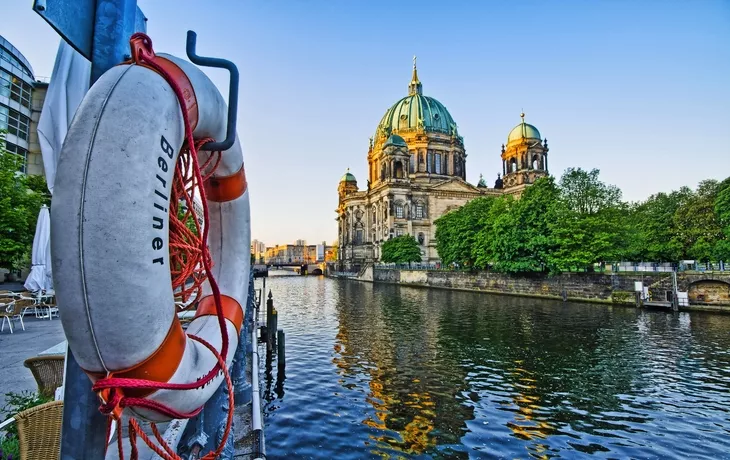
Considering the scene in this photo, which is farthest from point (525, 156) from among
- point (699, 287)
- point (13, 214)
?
point (13, 214)

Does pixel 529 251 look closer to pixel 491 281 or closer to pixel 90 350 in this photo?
pixel 491 281

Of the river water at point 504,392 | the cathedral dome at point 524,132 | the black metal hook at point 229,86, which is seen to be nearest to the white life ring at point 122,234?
the black metal hook at point 229,86

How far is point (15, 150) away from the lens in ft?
115

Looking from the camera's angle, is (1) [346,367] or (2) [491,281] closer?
(1) [346,367]

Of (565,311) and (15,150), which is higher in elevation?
(15,150)

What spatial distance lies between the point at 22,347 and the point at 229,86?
990 cm

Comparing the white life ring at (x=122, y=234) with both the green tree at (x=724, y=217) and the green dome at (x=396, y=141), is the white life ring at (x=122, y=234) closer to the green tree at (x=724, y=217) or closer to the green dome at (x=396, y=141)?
the green tree at (x=724, y=217)

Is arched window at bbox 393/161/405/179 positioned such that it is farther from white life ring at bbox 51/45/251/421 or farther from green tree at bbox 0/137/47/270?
white life ring at bbox 51/45/251/421

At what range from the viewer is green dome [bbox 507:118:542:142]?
74.8 m

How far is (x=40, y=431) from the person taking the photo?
137 inches

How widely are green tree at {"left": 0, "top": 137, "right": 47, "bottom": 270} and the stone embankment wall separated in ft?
115

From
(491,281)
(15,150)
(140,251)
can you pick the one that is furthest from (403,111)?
(140,251)

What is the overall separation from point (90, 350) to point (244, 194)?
203 centimetres

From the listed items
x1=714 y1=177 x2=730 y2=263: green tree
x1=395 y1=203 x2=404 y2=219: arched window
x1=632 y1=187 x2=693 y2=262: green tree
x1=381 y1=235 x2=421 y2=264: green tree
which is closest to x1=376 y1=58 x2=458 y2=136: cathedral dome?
x1=395 y1=203 x2=404 y2=219: arched window
